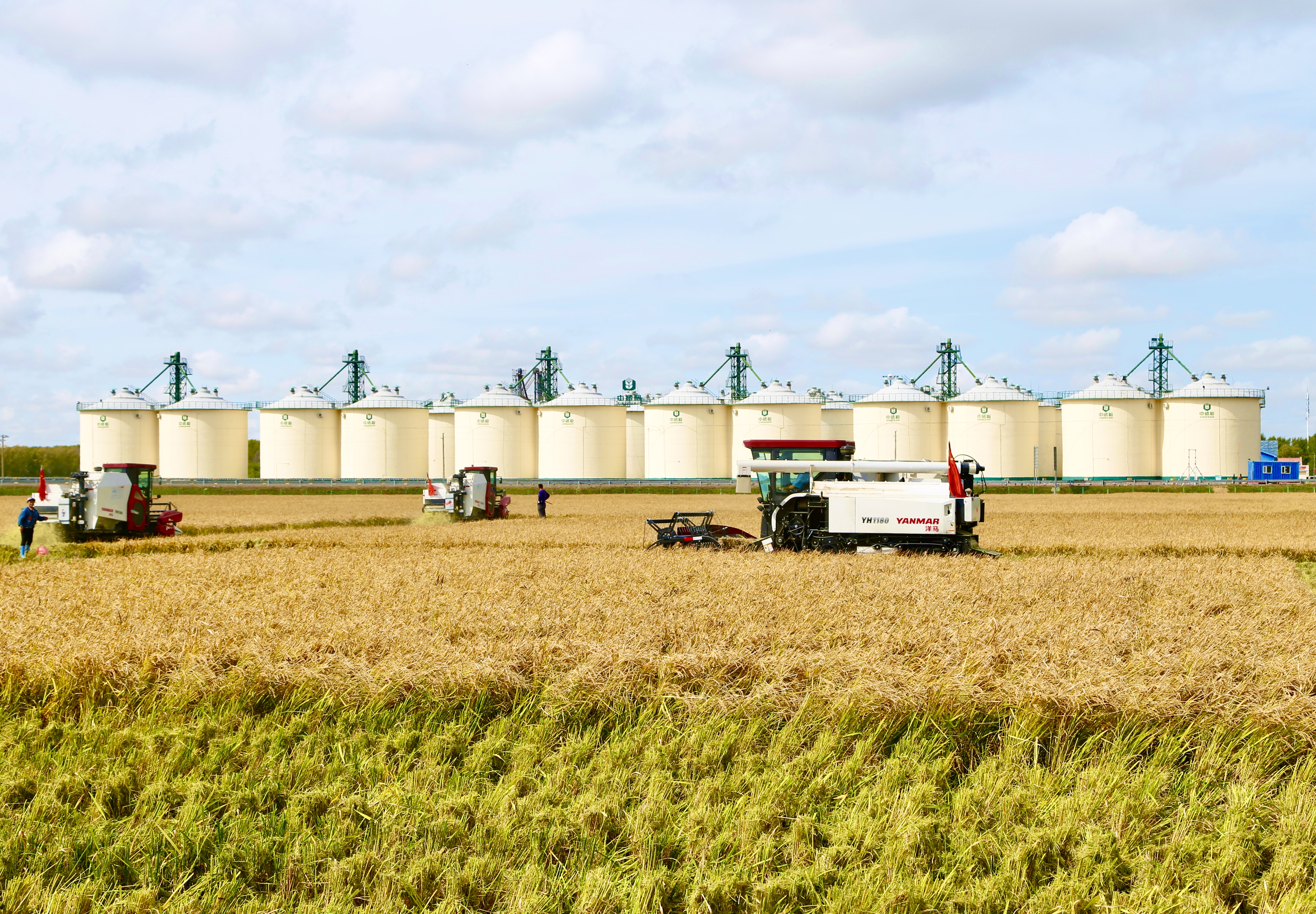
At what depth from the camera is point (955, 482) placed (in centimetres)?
1942

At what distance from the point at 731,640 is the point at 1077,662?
A: 302 centimetres

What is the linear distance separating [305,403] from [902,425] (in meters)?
48.7

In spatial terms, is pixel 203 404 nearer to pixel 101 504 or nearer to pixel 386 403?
pixel 386 403

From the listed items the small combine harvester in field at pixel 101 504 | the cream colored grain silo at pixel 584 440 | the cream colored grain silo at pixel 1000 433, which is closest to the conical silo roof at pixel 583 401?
the cream colored grain silo at pixel 584 440

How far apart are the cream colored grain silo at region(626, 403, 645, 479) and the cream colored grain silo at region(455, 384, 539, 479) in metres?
8.76

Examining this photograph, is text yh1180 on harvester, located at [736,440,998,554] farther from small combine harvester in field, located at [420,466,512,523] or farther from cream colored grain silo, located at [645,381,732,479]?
cream colored grain silo, located at [645,381,732,479]

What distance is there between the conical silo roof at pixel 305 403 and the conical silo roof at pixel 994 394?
167 ft

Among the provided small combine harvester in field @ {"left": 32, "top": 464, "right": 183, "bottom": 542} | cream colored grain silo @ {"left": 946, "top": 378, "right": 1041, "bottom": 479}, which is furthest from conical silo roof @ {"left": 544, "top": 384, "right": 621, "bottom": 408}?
small combine harvester in field @ {"left": 32, "top": 464, "right": 183, "bottom": 542}

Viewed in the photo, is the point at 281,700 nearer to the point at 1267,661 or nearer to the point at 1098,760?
the point at 1098,760

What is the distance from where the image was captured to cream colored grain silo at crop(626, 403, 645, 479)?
8525 cm

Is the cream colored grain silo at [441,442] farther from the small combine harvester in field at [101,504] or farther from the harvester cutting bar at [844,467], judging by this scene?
the harvester cutting bar at [844,467]

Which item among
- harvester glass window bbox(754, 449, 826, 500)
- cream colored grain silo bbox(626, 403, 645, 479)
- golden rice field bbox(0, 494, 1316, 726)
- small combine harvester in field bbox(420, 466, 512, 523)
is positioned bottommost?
golden rice field bbox(0, 494, 1316, 726)

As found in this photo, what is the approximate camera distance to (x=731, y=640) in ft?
30.8

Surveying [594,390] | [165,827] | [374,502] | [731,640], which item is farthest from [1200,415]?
[165,827]
